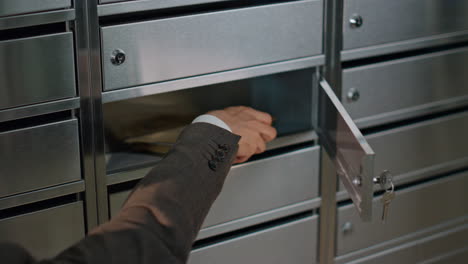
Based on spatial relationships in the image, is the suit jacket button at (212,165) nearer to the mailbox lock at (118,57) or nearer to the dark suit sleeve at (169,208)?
the dark suit sleeve at (169,208)

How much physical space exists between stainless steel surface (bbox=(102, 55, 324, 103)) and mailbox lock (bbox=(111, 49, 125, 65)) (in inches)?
2.3

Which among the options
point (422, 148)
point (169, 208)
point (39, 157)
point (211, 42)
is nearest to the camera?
point (169, 208)

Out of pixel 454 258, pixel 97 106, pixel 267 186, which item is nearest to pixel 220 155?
pixel 97 106

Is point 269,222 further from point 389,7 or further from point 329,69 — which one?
point 389,7

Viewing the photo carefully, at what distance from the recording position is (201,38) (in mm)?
1479

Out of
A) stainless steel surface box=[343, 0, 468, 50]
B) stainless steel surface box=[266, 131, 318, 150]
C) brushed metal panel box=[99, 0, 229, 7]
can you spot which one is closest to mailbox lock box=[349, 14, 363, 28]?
stainless steel surface box=[343, 0, 468, 50]

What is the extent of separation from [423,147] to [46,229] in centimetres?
102

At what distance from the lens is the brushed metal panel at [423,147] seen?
1820mm

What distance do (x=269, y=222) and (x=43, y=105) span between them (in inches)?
27.5

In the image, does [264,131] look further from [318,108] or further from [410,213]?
[410,213]

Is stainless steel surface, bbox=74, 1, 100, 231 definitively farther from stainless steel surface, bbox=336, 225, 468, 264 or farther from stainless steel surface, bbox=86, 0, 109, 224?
stainless steel surface, bbox=336, 225, 468, 264

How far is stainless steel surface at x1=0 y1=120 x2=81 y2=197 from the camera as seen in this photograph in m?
1.32

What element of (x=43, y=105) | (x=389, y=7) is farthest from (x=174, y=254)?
(x=389, y=7)

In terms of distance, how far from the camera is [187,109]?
5.85 ft
